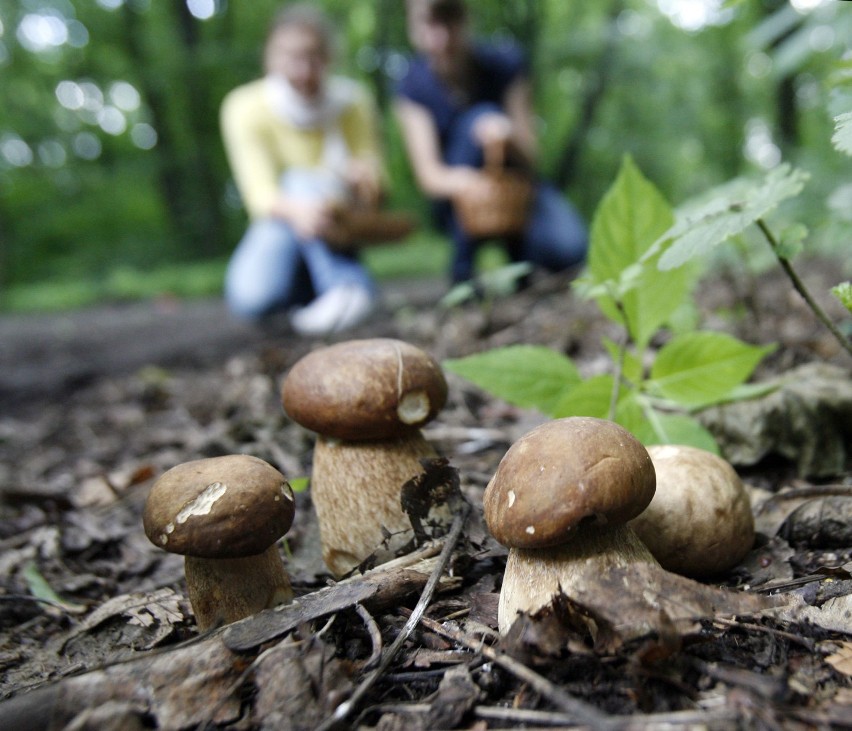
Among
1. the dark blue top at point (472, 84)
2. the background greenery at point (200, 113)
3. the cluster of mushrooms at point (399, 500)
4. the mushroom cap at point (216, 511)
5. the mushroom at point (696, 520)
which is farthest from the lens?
the background greenery at point (200, 113)

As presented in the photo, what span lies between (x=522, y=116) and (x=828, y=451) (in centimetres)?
601

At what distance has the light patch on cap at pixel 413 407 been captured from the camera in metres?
1.80

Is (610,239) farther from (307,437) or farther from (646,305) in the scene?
(307,437)

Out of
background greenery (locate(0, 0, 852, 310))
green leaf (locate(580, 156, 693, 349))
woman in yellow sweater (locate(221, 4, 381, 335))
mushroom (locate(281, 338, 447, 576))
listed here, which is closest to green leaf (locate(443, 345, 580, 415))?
mushroom (locate(281, 338, 447, 576))

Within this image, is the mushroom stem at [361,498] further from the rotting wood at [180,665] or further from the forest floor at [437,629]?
the rotting wood at [180,665]

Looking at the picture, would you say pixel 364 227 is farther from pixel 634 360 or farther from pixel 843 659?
pixel 843 659

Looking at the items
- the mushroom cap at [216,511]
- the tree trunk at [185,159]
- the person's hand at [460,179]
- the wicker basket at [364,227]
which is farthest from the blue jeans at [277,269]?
the tree trunk at [185,159]

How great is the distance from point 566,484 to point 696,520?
47cm

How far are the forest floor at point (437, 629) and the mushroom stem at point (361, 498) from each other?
0.37ft

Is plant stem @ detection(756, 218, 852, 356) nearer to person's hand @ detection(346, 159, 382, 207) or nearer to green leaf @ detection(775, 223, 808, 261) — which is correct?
green leaf @ detection(775, 223, 808, 261)

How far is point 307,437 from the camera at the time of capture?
2.93 metres

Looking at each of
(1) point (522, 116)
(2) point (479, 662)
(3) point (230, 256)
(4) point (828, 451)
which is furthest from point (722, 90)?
(2) point (479, 662)

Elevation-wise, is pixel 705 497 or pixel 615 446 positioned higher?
pixel 615 446

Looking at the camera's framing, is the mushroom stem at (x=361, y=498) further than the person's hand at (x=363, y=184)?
No
